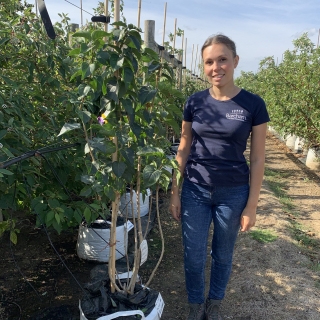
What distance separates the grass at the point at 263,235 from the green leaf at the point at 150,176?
2.31m

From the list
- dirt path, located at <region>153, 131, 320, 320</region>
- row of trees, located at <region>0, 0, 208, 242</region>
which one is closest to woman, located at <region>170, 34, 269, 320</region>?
row of trees, located at <region>0, 0, 208, 242</region>

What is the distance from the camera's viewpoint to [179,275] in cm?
284

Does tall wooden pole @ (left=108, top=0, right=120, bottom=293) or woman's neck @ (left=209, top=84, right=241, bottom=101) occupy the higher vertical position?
woman's neck @ (left=209, top=84, right=241, bottom=101)

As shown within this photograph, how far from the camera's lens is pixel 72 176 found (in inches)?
90.4

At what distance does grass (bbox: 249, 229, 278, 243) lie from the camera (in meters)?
3.46

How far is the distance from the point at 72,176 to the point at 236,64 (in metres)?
1.25

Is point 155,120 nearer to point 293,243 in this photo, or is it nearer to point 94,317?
point 94,317

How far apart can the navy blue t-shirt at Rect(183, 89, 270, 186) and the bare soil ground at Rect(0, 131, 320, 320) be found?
107 centimetres

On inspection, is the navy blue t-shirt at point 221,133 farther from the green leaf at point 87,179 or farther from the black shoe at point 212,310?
the black shoe at point 212,310

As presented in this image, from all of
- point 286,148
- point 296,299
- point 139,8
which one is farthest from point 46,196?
point 286,148

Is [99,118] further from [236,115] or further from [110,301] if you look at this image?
[110,301]

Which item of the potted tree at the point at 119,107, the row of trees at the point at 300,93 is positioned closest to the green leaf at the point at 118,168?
the potted tree at the point at 119,107

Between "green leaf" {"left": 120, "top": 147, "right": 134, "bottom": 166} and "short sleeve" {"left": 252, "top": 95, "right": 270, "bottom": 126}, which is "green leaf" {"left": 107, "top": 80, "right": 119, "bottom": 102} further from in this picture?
"short sleeve" {"left": 252, "top": 95, "right": 270, "bottom": 126}

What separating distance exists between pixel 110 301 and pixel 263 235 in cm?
224
